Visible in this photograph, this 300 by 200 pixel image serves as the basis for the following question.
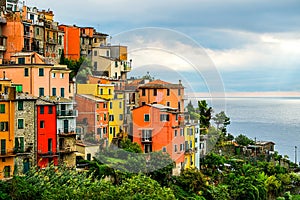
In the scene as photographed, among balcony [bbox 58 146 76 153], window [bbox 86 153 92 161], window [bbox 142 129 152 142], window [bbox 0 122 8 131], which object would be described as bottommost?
window [bbox 86 153 92 161]

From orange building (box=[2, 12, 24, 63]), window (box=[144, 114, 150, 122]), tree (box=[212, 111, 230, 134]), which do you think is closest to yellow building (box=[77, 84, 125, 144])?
window (box=[144, 114, 150, 122])

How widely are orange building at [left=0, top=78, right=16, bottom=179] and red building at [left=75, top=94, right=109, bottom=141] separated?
3.96 metres

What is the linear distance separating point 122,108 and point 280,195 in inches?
368

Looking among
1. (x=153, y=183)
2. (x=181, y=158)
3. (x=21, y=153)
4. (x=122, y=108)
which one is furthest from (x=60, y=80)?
(x=153, y=183)

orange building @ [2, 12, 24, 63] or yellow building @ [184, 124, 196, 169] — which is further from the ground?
orange building @ [2, 12, 24, 63]

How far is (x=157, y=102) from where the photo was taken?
23469mm

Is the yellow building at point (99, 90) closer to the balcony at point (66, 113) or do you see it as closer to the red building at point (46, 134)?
the balcony at point (66, 113)

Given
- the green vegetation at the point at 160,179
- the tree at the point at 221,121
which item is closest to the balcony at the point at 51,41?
the green vegetation at the point at 160,179

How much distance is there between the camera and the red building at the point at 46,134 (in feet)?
63.2

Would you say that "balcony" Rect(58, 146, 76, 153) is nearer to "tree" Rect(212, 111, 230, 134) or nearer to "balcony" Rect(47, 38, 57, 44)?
"balcony" Rect(47, 38, 57, 44)

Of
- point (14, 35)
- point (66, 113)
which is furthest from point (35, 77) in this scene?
point (14, 35)

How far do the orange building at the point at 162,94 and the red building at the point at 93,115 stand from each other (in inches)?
80.4

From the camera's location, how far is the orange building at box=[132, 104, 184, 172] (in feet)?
71.2

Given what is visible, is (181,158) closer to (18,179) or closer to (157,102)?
(157,102)
